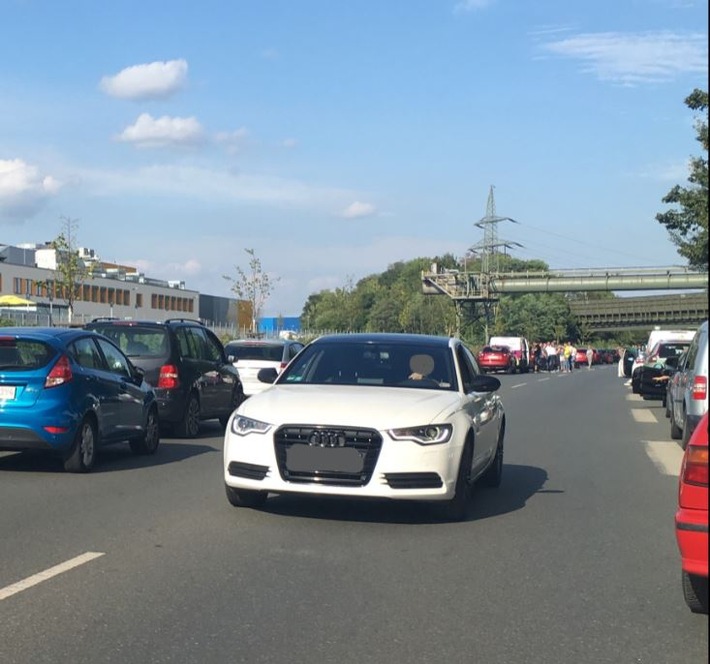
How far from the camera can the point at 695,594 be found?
5.79 m

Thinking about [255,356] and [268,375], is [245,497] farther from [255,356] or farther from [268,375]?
[255,356]

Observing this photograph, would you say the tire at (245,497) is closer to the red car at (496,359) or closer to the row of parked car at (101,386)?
the row of parked car at (101,386)

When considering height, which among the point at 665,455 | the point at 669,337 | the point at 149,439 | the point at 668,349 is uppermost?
the point at 669,337

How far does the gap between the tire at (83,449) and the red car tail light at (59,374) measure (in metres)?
0.50

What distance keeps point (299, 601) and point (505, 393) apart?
89.2 feet

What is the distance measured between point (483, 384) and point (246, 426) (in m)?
2.41

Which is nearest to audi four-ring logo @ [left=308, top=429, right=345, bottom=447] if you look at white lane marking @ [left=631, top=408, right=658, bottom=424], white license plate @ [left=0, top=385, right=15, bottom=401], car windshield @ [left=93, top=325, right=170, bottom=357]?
white license plate @ [left=0, top=385, right=15, bottom=401]

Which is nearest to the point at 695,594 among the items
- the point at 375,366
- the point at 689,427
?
the point at 375,366

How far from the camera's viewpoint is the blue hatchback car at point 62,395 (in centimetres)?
1111

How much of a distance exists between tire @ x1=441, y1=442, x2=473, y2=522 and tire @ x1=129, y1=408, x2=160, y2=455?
570 cm

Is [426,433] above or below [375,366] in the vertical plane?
below

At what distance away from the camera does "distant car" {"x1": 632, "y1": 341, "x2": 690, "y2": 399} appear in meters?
25.7

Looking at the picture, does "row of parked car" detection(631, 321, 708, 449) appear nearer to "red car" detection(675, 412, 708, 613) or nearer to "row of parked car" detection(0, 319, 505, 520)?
"red car" detection(675, 412, 708, 613)

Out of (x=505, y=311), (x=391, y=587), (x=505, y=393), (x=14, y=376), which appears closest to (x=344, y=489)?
(x=391, y=587)
